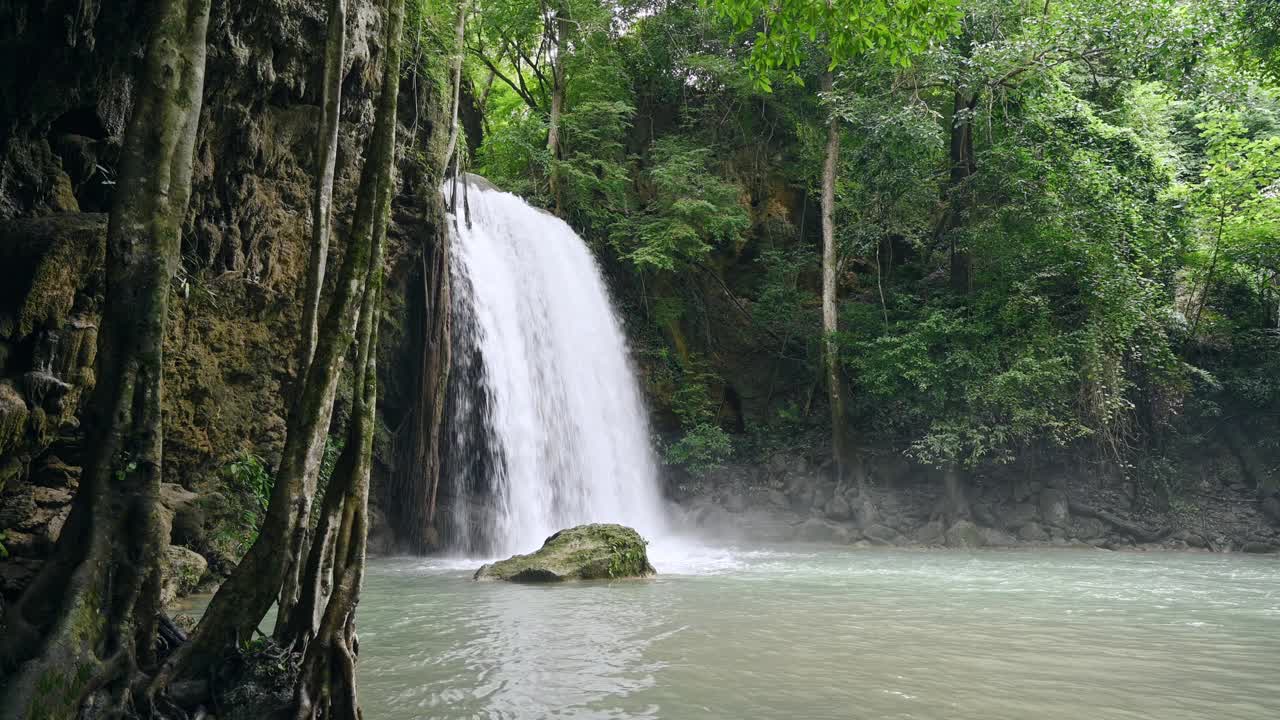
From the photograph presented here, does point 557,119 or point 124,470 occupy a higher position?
point 557,119

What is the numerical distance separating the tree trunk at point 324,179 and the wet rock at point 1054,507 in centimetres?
1580

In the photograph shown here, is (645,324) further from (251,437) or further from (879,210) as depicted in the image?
(251,437)

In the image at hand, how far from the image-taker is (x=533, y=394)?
1515 cm

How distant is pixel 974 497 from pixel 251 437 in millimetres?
14026

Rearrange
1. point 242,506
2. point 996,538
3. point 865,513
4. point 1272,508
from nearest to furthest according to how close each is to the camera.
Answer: point 242,506 → point 1272,508 → point 996,538 → point 865,513

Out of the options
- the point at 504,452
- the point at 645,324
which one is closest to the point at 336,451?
the point at 504,452

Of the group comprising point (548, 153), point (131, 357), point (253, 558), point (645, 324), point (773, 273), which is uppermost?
point (548, 153)

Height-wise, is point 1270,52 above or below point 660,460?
above

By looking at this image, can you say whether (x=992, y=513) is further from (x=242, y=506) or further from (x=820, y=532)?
(x=242, y=506)

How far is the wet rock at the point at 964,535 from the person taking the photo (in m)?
16.0

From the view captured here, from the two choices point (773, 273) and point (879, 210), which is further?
point (773, 273)

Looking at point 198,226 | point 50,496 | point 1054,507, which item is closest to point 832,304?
point 1054,507

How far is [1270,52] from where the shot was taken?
34.2ft

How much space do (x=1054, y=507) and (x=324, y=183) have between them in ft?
52.9
